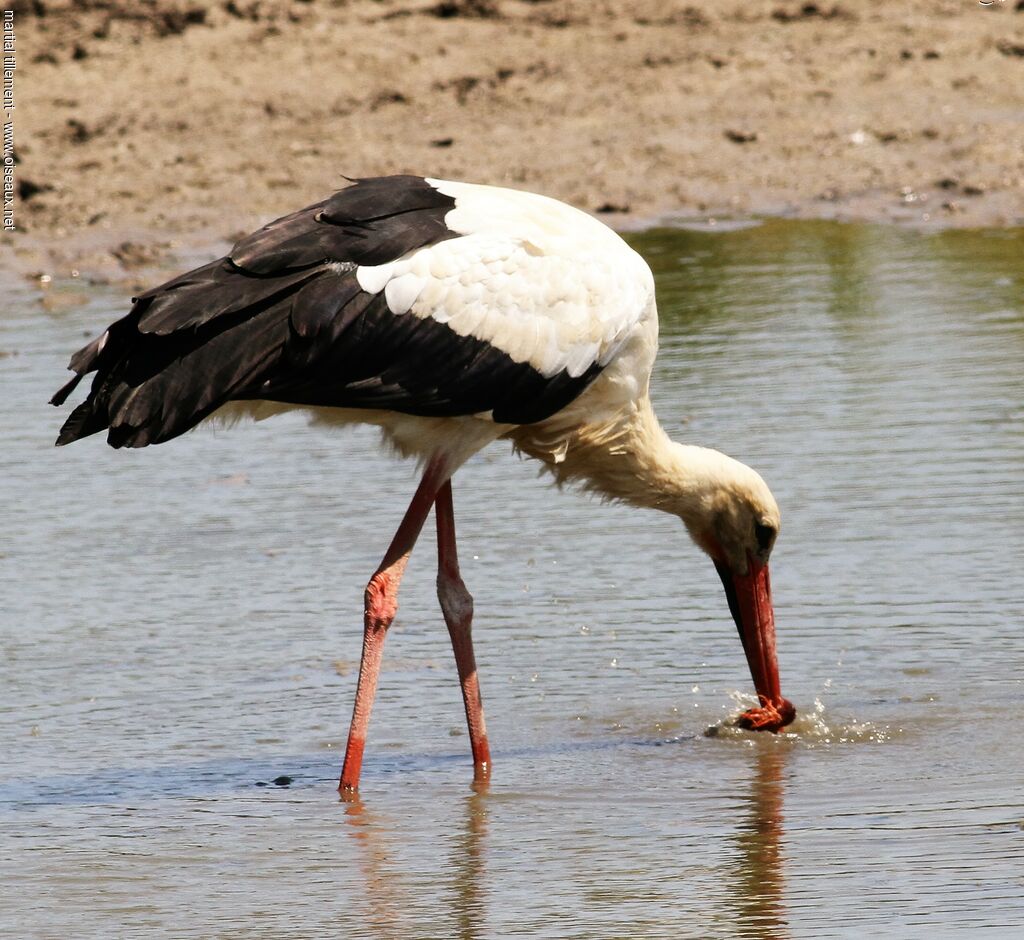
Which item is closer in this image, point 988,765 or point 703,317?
point 988,765

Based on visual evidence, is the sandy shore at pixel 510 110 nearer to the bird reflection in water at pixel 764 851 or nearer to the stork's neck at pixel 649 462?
the stork's neck at pixel 649 462

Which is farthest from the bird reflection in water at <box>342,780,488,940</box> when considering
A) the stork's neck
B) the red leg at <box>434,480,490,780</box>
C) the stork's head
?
the stork's neck

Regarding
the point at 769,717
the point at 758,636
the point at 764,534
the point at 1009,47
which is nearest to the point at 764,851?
the point at 769,717

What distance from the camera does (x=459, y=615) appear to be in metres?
6.32

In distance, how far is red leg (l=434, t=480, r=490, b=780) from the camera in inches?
235

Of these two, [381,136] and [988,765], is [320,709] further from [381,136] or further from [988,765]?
[381,136]

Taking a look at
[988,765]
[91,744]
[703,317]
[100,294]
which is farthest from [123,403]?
[100,294]

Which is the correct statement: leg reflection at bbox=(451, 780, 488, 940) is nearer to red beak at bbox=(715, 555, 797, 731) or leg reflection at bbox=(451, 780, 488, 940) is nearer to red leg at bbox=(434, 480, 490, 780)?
red leg at bbox=(434, 480, 490, 780)

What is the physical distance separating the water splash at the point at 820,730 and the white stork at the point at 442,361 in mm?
50

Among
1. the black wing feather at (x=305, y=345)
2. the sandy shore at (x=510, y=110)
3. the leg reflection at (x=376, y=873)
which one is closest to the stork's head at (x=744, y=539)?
the black wing feather at (x=305, y=345)

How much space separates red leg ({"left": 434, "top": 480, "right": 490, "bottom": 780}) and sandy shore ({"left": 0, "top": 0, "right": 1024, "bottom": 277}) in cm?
745

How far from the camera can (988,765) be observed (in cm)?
558

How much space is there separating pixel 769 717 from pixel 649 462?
0.81 metres

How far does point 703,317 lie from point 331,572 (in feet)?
13.1
